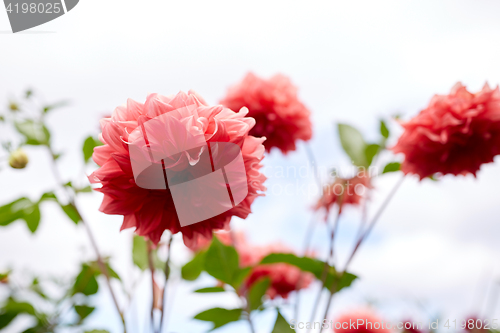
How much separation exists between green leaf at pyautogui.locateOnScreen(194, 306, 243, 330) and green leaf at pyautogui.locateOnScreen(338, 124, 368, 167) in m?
0.39

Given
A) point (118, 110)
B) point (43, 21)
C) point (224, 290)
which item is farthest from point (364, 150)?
point (43, 21)

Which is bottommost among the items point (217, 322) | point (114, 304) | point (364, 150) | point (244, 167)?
point (217, 322)

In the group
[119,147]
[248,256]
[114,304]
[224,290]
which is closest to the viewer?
[119,147]

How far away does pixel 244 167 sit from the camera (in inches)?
14.9

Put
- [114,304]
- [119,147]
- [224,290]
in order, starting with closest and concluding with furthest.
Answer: [119,147], [114,304], [224,290]

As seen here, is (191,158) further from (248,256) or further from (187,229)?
(248,256)

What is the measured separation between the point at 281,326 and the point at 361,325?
68 centimetres

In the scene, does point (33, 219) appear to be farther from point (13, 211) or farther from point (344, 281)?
point (344, 281)

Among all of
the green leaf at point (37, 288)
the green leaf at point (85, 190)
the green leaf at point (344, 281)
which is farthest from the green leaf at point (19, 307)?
the green leaf at point (344, 281)

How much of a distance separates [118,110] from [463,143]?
55 centimetres

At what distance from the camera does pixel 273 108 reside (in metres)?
0.68

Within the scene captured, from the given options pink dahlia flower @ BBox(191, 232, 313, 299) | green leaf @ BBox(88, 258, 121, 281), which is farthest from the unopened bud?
pink dahlia flower @ BBox(191, 232, 313, 299)

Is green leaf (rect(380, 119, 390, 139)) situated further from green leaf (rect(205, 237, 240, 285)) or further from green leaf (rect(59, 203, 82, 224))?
green leaf (rect(59, 203, 82, 224))

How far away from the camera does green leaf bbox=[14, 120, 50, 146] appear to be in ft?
2.17
